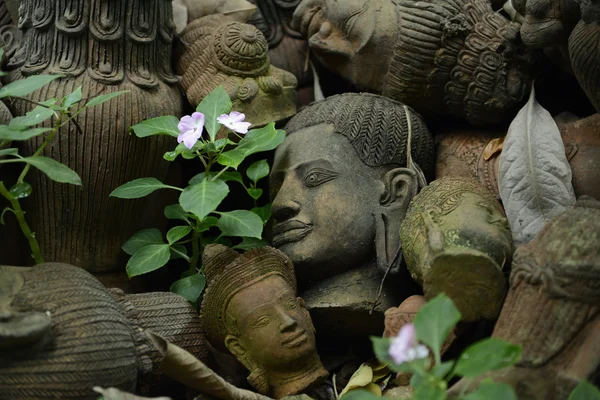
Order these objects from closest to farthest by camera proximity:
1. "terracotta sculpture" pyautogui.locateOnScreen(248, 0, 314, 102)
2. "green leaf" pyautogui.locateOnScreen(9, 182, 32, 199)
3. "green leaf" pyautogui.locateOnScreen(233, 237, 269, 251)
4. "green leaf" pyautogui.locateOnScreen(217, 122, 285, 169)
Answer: "green leaf" pyautogui.locateOnScreen(9, 182, 32, 199) → "green leaf" pyautogui.locateOnScreen(217, 122, 285, 169) → "green leaf" pyautogui.locateOnScreen(233, 237, 269, 251) → "terracotta sculpture" pyautogui.locateOnScreen(248, 0, 314, 102)

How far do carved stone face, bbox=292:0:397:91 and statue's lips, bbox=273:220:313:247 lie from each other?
1.42ft

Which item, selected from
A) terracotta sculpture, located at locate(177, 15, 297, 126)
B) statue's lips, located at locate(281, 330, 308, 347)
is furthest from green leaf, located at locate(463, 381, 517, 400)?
terracotta sculpture, located at locate(177, 15, 297, 126)

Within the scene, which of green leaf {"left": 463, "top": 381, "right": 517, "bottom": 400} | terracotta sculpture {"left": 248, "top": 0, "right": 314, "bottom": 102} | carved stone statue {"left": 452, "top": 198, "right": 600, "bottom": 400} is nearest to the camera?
green leaf {"left": 463, "top": 381, "right": 517, "bottom": 400}

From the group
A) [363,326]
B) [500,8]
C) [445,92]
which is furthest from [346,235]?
[500,8]

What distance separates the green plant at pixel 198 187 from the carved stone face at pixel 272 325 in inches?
4.5

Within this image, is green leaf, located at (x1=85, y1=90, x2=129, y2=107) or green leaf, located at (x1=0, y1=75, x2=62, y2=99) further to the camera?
green leaf, located at (x1=85, y1=90, x2=129, y2=107)

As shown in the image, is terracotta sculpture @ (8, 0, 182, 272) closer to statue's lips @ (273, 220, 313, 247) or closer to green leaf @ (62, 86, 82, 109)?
green leaf @ (62, 86, 82, 109)

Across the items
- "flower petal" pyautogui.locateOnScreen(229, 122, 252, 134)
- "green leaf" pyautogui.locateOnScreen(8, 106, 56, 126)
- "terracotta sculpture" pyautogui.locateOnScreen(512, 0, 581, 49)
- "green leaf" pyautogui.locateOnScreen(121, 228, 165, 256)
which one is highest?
"terracotta sculpture" pyautogui.locateOnScreen(512, 0, 581, 49)

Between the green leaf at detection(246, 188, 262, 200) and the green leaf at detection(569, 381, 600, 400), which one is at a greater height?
the green leaf at detection(569, 381, 600, 400)

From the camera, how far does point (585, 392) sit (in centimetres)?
125

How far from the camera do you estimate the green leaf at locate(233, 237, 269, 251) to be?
6.28 feet

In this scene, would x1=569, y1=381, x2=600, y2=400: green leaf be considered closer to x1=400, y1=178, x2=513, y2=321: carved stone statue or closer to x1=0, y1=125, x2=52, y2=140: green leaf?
x1=400, y1=178, x2=513, y2=321: carved stone statue

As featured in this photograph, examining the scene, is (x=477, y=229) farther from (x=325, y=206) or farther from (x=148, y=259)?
(x=148, y=259)

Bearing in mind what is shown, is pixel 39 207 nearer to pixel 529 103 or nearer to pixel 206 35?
pixel 206 35
